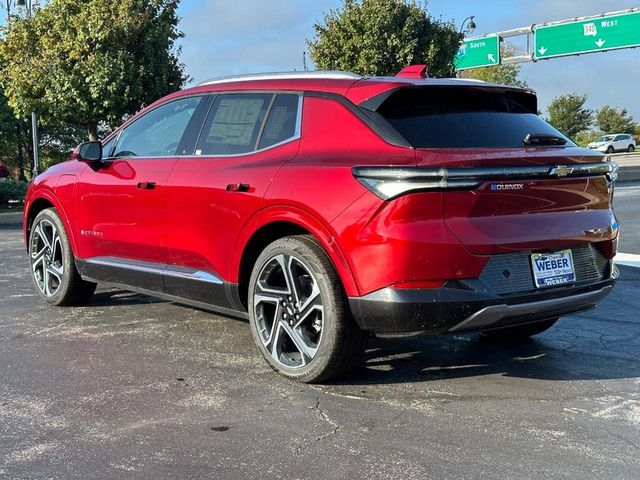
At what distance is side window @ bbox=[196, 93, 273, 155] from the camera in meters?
4.58

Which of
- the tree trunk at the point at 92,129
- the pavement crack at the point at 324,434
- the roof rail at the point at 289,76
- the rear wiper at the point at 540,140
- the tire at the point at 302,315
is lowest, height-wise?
the pavement crack at the point at 324,434

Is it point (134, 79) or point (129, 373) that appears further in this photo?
point (134, 79)

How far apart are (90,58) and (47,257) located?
11.6 m

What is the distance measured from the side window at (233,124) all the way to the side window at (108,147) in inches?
47.2

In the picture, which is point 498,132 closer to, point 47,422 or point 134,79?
point 47,422

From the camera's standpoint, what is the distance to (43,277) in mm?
6340

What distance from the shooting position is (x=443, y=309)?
3.60 metres

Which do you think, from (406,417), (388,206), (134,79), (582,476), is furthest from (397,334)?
(134,79)

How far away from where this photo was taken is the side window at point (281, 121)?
4.34m

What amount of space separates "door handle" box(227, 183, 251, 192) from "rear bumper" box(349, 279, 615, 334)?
105 cm

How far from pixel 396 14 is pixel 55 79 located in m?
8.87

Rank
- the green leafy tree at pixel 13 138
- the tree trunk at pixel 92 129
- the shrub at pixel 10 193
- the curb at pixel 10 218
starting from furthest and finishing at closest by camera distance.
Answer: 1. the green leafy tree at pixel 13 138
2. the tree trunk at pixel 92 129
3. the shrub at pixel 10 193
4. the curb at pixel 10 218

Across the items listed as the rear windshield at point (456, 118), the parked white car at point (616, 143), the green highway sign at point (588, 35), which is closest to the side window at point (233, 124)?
the rear windshield at point (456, 118)

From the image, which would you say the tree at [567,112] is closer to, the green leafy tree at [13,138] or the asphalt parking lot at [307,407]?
the green leafy tree at [13,138]
